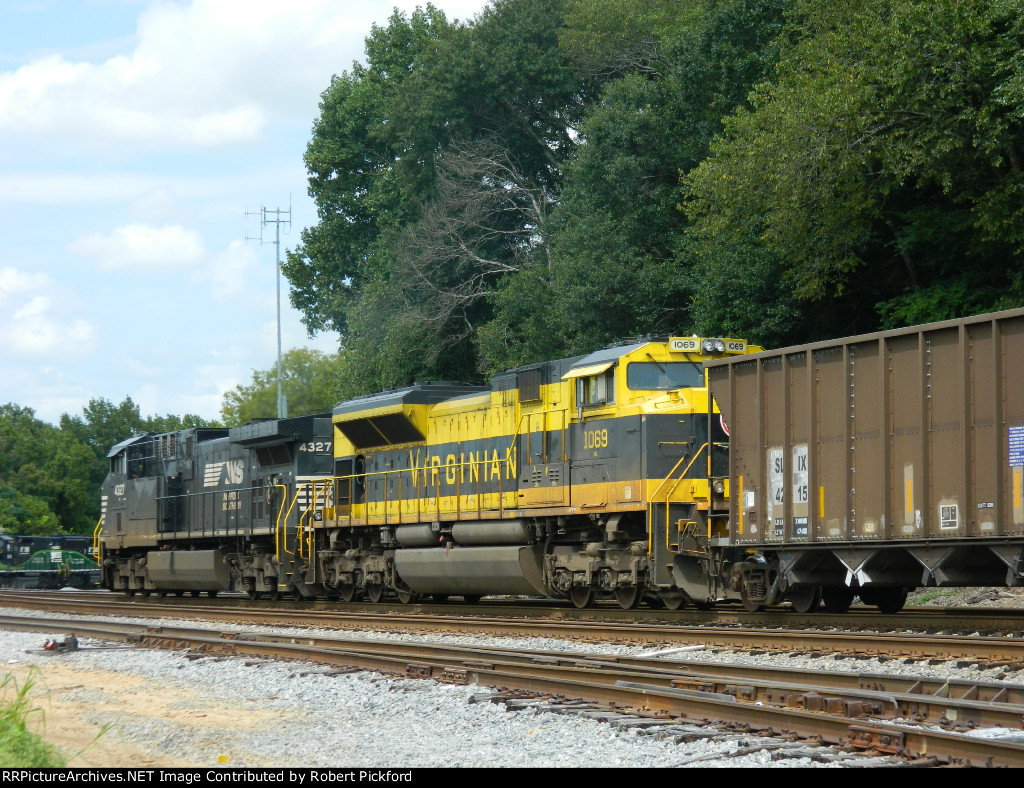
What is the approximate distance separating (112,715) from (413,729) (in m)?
2.91

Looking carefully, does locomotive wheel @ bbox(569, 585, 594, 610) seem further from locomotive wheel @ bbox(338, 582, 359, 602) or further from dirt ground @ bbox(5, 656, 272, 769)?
dirt ground @ bbox(5, 656, 272, 769)

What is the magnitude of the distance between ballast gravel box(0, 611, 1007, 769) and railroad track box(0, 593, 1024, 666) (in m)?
0.51

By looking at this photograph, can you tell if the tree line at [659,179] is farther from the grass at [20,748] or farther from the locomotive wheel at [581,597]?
the grass at [20,748]

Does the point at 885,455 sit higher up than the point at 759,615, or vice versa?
the point at 885,455

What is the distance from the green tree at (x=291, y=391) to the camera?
75812 mm

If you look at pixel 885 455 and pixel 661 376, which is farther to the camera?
pixel 661 376

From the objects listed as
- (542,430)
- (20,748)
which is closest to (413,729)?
(20,748)

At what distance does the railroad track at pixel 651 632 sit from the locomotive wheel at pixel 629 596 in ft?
1.97

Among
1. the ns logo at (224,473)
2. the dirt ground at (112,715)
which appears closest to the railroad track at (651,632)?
the ns logo at (224,473)

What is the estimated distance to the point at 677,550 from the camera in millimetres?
15695

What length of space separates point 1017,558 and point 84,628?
13.4 m

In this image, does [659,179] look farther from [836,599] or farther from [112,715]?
[112,715]

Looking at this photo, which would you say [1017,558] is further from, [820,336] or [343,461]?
[820,336]

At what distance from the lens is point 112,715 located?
9.88m
